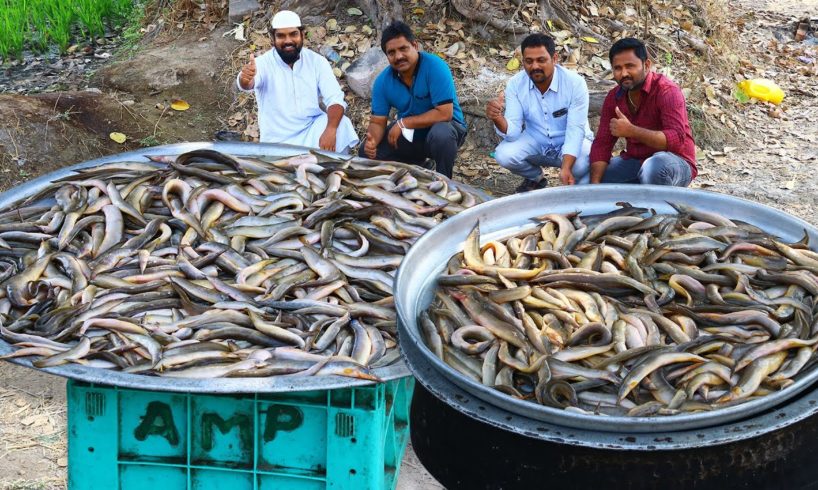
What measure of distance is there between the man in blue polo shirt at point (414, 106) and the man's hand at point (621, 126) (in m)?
1.18

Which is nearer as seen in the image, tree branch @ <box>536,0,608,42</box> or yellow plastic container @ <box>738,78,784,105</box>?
tree branch @ <box>536,0,608,42</box>

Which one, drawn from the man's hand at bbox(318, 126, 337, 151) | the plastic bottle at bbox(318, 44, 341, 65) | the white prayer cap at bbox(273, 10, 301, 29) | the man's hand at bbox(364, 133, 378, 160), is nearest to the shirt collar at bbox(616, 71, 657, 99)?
the man's hand at bbox(364, 133, 378, 160)

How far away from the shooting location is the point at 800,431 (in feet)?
8.15

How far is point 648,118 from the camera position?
5.40 metres

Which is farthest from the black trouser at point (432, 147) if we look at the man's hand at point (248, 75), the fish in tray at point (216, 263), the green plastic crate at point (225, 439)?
the green plastic crate at point (225, 439)

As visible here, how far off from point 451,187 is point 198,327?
161 centimetres

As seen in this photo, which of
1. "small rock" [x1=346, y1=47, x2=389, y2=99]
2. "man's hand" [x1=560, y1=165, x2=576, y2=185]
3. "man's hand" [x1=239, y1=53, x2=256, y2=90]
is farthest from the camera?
"small rock" [x1=346, y1=47, x2=389, y2=99]

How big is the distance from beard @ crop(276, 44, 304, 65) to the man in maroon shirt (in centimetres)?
213

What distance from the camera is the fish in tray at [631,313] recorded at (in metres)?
2.64

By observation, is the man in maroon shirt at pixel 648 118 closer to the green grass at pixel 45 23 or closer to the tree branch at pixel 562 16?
the tree branch at pixel 562 16

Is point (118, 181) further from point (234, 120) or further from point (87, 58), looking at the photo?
point (87, 58)

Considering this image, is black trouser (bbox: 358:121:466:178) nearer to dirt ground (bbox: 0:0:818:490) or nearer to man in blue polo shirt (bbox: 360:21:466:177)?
man in blue polo shirt (bbox: 360:21:466:177)

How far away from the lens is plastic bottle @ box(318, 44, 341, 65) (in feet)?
25.5

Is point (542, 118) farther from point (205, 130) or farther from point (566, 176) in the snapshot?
point (205, 130)
